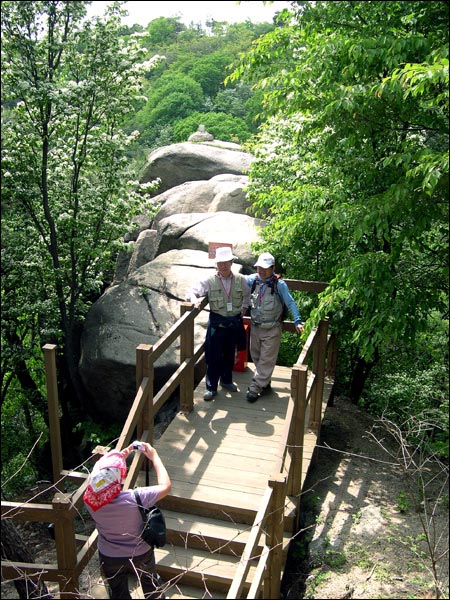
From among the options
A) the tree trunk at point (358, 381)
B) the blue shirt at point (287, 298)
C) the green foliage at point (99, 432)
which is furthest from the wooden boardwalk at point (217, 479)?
the green foliage at point (99, 432)

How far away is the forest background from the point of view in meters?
5.77

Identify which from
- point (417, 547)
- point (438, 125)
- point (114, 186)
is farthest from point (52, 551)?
point (438, 125)

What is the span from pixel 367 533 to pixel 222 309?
2.81 metres

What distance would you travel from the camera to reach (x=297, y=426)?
19.9ft

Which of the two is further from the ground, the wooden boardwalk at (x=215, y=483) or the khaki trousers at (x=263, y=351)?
the khaki trousers at (x=263, y=351)

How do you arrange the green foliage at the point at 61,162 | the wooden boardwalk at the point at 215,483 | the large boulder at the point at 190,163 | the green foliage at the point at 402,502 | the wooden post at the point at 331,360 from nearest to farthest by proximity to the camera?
the wooden boardwalk at the point at 215,483 → the green foliage at the point at 402,502 → the wooden post at the point at 331,360 → the green foliage at the point at 61,162 → the large boulder at the point at 190,163

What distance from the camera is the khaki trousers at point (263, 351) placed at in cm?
725

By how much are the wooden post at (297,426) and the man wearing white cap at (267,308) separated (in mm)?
1254

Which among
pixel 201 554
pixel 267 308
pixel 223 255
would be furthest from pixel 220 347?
Result: pixel 201 554

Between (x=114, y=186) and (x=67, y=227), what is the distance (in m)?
1.05

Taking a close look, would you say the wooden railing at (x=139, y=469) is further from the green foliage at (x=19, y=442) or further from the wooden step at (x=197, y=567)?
the green foliage at (x=19, y=442)

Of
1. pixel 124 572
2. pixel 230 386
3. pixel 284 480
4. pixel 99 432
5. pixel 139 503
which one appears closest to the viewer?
pixel 139 503

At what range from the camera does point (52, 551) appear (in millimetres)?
8000

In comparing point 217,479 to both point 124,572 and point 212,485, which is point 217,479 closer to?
point 212,485
